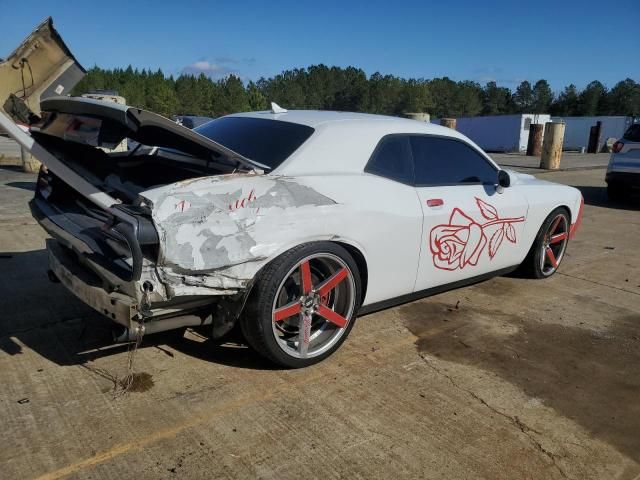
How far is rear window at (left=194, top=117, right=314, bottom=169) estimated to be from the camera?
331cm

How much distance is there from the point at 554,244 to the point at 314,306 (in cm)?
330

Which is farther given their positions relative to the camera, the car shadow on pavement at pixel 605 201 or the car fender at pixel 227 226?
the car shadow on pavement at pixel 605 201

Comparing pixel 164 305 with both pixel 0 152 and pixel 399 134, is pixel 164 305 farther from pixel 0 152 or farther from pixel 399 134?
pixel 0 152

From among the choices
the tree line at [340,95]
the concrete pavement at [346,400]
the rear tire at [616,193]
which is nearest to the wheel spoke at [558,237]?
the concrete pavement at [346,400]

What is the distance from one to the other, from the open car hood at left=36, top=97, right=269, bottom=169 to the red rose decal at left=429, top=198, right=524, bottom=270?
1464mm

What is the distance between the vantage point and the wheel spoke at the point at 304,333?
3152 mm

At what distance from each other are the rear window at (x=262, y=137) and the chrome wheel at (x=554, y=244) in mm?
2865

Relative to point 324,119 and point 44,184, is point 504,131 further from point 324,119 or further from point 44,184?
point 44,184

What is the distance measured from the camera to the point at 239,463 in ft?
7.71

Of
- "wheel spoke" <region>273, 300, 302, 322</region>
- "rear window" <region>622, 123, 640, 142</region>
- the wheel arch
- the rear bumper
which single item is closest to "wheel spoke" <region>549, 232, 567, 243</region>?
the wheel arch

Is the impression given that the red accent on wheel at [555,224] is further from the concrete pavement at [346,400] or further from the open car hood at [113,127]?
the open car hood at [113,127]

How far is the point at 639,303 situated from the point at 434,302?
1.94 m

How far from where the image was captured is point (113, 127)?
280 centimetres

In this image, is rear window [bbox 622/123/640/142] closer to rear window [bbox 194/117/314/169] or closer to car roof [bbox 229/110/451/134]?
car roof [bbox 229/110/451/134]
